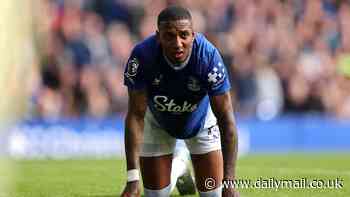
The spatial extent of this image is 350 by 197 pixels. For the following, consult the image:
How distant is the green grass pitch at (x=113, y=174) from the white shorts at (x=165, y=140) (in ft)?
6.72

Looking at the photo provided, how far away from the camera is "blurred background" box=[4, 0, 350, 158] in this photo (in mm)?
17219

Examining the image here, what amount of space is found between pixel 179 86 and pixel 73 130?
Answer: 10.4 m

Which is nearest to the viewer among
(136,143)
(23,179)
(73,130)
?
(136,143)

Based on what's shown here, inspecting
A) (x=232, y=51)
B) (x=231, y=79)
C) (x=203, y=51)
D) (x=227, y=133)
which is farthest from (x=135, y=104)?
(x=232, y=51)

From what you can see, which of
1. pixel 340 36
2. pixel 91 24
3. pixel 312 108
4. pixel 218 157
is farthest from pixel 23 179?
pixel 340 36

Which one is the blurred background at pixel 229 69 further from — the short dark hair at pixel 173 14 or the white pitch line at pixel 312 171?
the short dark hair at pixel 173 14

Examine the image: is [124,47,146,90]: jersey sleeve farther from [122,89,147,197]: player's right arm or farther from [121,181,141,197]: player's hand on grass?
[121,181,141,197]: player's hand on grass

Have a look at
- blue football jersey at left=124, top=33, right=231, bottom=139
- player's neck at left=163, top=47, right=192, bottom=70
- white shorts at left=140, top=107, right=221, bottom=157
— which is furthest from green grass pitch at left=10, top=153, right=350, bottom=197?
player's neck at left=163, top=47, right=192, bottom=70

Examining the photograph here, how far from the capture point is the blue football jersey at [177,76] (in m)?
6.86

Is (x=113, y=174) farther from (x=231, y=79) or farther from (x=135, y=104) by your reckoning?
(x=231, y=79)

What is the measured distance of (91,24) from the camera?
59.6 feet

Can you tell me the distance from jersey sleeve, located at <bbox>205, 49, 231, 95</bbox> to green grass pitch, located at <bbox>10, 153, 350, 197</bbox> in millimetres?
3112

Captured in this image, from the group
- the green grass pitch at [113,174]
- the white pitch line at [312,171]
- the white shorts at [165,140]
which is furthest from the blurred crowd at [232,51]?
the white shorts at [165,140]

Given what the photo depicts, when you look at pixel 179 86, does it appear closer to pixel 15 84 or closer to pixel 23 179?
pixel 15 84
